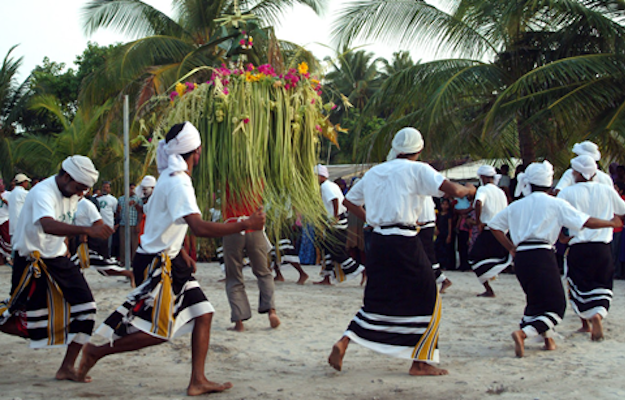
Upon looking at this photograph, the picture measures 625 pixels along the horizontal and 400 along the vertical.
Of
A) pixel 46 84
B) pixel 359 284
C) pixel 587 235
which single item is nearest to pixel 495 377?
pixel 587 235

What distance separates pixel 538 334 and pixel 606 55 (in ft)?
25.1

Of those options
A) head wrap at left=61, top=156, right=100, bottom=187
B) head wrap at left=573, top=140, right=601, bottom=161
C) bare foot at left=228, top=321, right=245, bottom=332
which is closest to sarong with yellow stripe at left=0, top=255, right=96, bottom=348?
head wrap at left=61, top=156, right=100, bottom=187

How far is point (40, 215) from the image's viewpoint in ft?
15.2

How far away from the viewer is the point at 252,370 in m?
5.14

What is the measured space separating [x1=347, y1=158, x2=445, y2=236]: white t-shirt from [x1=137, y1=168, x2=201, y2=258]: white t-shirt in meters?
1.41

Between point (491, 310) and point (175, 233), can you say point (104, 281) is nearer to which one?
point (491, 310)

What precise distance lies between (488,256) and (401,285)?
4.35 meters

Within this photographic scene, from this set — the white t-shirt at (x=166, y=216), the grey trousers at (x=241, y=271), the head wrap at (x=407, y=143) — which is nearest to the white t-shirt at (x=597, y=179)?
the head wrap at (x=407, y=143)

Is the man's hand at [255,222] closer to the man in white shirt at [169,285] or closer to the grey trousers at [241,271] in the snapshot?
the man in white shirt at [169,285]

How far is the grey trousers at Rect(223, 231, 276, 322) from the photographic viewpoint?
660 cm

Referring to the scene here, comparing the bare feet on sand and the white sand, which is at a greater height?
the bare feet on sand

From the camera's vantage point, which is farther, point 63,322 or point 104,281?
point 104,281

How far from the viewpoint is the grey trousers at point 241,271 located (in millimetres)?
6598

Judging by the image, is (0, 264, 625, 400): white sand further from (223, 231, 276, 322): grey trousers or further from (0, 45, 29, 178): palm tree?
(0, 45, 29, 178): palm tree
